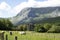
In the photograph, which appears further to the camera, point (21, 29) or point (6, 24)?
point (6, 24)

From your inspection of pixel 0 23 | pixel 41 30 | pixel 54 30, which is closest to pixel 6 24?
pixel 0 23

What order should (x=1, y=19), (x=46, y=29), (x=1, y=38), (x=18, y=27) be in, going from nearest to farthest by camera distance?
1. (x=1, y=38)
2. (x=18, y=27)
3. (x=46, y=29)
4. (x=1, y=19)

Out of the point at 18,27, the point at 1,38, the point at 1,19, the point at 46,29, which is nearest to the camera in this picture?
the point at 1,38

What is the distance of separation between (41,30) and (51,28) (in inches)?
34.3

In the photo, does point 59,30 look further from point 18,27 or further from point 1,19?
point 1,19

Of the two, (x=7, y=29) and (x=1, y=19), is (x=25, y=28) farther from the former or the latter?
(x=1, y=19)

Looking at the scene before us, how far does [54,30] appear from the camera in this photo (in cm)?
1470

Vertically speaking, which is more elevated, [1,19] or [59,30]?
[1,19]

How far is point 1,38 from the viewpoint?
18.9 ft

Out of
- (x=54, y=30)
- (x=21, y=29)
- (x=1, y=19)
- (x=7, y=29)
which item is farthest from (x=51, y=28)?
(x=1, y=19)

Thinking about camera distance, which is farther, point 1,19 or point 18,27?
point 1,19

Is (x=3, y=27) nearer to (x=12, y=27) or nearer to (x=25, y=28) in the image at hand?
(x=12, y=27)

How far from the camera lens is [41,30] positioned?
48.4 ft

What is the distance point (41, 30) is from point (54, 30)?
111 centimetres
